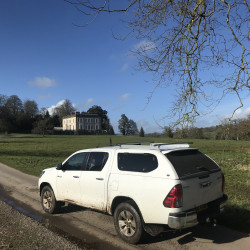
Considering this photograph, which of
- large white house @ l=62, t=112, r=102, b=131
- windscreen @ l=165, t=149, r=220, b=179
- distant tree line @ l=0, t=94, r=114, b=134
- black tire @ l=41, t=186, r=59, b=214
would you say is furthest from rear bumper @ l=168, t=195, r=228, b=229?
large white house @ l=62, t=112, r=102, b=131

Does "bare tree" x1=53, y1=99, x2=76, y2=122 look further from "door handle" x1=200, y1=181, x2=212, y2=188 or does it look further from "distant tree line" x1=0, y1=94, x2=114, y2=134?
"door handle" x1=200, y1=181, x2=212, y2=188

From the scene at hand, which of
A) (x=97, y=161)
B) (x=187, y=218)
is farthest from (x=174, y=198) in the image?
(x=97, y=161)

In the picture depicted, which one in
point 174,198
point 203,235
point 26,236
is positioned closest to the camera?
point 174,198

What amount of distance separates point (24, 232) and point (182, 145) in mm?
3690

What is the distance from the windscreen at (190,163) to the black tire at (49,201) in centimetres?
358

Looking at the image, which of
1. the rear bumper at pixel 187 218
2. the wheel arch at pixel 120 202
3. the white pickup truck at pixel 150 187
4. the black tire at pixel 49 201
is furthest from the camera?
the black tire at pixel 49 201

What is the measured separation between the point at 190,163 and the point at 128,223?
5.36 ft

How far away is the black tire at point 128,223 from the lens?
4785 mm

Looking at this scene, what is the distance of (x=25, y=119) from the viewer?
115 metres

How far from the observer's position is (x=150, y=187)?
15.3 ft

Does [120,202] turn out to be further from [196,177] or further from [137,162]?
[196,177]

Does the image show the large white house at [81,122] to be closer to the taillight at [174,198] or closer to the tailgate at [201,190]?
the tailgate at [201,190]

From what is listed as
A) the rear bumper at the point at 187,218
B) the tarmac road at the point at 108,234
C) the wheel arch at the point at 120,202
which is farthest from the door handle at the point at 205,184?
the wheel arch at the point at 120,202

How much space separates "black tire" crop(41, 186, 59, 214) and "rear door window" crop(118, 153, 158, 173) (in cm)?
250
